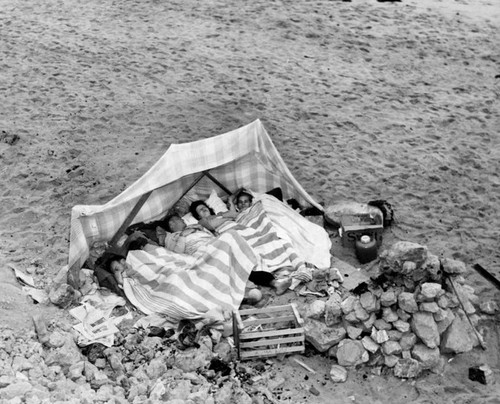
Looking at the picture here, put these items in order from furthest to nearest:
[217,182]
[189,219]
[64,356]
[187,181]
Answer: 1. [217,182]
2. [187,181]
3. [189,219]
4. [64,356]

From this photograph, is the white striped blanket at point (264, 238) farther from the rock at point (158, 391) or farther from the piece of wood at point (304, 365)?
the rock at point (158, 391)

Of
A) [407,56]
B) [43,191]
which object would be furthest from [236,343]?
[407,56]

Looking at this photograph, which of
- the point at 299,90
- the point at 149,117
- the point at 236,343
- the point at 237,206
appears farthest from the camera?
the point at 299,90

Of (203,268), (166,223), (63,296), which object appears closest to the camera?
(63,296)

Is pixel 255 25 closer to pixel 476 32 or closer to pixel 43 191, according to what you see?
pixel 476 32

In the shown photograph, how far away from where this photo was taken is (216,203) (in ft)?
25.3

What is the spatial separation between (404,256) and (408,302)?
370 mm

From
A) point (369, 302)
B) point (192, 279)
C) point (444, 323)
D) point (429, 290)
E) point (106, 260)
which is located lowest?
Result: point (106, 260)

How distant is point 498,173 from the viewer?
8.41 metres

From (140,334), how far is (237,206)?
215 cm

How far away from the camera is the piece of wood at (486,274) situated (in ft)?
21.9

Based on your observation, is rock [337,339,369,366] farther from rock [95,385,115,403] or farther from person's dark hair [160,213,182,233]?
person's dark hair [160,213,182,233]

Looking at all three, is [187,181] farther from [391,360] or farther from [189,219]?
[391,360]

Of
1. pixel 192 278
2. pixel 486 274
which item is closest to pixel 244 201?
pixel 192 278
